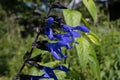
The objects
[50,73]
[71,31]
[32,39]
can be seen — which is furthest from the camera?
[32,39]

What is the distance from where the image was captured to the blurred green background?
12.6 ft

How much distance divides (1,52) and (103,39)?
3935 mm

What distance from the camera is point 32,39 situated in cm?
771

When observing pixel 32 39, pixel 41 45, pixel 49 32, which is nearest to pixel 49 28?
pixel 49 32

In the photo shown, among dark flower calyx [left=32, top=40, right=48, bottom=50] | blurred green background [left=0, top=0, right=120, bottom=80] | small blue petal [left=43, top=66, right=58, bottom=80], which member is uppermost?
dark flower calyx [left=32, top=40, right=48, bottom=50]

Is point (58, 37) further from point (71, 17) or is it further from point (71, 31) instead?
point (71, 17)

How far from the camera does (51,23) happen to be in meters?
1.57

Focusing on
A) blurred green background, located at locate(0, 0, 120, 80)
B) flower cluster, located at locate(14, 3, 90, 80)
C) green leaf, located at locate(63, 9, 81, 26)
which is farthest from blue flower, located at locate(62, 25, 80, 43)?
blurred green background, located at locate(0, 0, 120, 80)

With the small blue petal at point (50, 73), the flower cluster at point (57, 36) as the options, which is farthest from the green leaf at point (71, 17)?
the small blue petal at point (50, 73)

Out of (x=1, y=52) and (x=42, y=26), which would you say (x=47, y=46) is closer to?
(x=42, y=26)

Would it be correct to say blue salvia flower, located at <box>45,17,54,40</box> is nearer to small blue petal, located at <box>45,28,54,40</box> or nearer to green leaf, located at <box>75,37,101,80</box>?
small blue petal, located at <box>45,28,54,40</box>

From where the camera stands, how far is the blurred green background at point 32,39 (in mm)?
3855

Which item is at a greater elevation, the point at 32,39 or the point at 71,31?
the point at 71,31

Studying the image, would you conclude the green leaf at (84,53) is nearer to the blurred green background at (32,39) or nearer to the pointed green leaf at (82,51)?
the pointed green leaf at (82,51)
